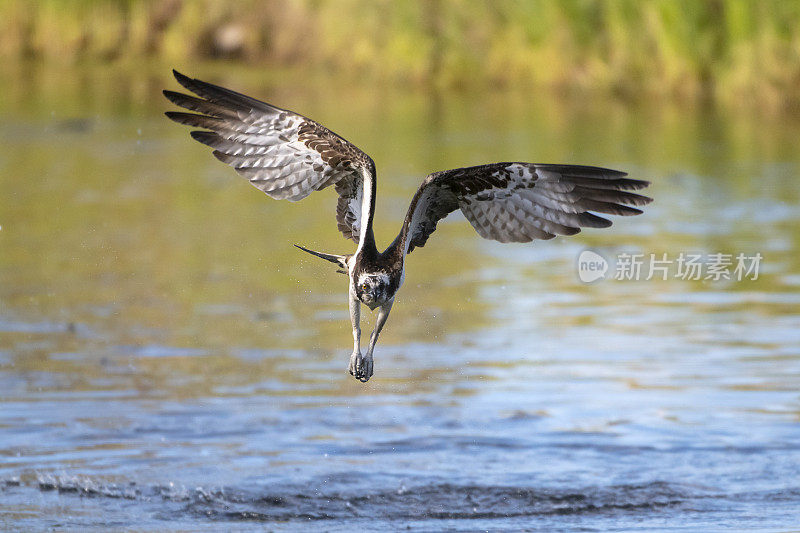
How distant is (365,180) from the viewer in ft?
24.4

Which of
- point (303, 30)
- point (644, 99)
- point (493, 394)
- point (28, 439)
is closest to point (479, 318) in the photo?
point (493, 394)

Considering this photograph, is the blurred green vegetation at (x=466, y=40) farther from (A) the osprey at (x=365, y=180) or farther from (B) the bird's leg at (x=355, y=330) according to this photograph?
(B) the bird's leg at (x=355, y=330)

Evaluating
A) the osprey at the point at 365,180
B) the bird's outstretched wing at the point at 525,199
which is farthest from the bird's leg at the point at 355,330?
the bird's outstretched wing at the point at 525,199

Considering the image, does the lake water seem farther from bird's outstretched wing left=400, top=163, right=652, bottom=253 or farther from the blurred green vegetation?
the blurred green vegetation

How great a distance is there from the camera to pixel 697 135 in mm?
23516

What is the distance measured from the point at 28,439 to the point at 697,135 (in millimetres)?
16157

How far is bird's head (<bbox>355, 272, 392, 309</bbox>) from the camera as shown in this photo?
7.10 metres

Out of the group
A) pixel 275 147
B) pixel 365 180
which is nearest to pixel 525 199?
pixel 365 180

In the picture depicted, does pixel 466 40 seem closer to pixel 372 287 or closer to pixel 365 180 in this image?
pixel 365 180

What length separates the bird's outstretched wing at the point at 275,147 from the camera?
773cm

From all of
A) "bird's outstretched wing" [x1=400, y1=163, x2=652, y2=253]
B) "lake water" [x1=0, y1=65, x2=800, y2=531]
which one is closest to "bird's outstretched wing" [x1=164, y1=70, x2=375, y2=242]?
"bird's outstretched wing" [x1=400, y1=163, x2=652, y2=253]

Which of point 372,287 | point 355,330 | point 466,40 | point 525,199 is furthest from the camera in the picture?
point 466,40

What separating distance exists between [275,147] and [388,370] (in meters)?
3.41

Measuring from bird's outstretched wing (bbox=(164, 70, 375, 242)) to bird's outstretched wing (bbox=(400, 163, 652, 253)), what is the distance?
0.44 metres
